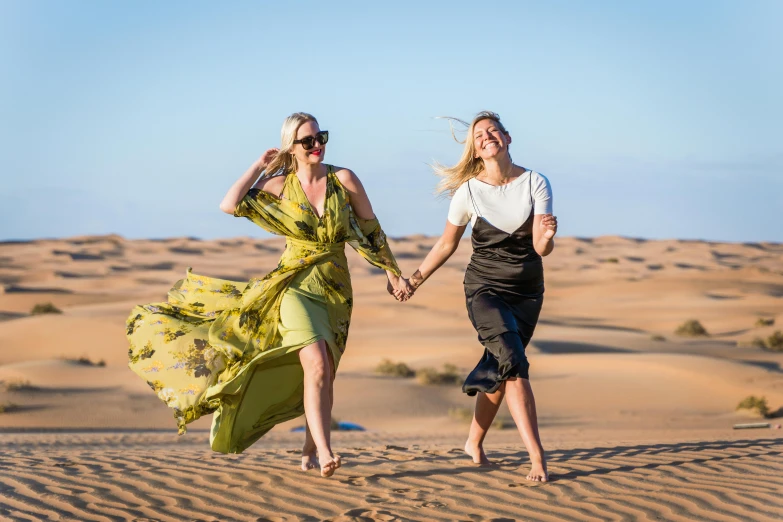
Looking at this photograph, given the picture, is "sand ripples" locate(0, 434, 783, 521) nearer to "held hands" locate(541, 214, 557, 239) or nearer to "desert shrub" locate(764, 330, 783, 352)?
"held hands" locate(541, 214, 557, 239)

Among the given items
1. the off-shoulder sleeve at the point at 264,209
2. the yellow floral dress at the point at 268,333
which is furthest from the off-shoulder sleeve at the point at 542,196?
the off-shoulder sleeve at the point at 264,209

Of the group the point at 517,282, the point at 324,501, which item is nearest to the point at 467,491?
the point at 324,501

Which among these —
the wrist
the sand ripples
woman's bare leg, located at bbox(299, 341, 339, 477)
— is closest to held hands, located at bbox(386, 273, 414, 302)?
the wrist

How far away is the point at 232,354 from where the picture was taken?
6.98 meters

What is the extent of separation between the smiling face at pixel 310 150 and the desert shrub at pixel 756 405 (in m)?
11.3

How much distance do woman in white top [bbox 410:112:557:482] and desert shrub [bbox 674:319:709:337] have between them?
829 inches

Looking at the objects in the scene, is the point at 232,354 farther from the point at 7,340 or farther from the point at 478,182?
the point at 7,340

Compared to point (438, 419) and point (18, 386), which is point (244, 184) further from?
point (18, 386)

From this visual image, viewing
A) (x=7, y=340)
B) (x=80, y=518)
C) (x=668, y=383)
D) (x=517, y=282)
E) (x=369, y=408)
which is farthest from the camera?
(x=7, y=340)

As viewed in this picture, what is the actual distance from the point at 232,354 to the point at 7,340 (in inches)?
781

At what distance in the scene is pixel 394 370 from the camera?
20.6 metres

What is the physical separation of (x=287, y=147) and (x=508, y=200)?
1.57m

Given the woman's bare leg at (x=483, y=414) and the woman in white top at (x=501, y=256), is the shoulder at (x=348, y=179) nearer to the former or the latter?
the woman in white top at (x=501, y=256)

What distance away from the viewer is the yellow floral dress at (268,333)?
22.8ft
